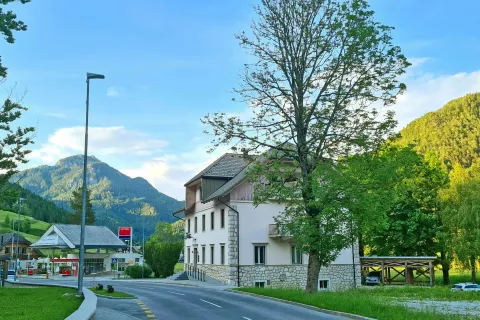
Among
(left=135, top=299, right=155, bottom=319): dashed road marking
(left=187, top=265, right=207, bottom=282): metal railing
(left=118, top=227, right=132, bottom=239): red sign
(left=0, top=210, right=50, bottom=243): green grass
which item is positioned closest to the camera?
(left=135, top=299, right=155, bottom=319): dashed road marking

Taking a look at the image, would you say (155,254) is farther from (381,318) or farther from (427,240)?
(381,318)

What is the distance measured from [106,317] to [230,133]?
12174mm

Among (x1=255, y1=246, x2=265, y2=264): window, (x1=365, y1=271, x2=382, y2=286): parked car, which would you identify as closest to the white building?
(x1=255, y1=246, x2=265, y2=264): window

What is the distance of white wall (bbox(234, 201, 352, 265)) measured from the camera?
126 feet

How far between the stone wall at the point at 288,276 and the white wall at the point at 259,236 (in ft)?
1.88

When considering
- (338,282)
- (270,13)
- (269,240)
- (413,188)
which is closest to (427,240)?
(413,188)

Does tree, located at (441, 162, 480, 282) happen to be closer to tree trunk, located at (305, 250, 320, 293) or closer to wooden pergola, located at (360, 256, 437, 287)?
wooden pergola, located at (360, 256, 437, 287)

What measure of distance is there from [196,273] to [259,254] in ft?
34.3

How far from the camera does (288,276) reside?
127ft

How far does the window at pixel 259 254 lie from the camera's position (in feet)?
127

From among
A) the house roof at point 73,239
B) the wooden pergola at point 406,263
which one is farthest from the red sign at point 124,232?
the wooden pergola at point 406,263

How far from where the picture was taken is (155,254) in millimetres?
56656

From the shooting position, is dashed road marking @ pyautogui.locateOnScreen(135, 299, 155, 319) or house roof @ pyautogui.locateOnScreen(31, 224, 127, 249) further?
house roof @ pyautogui.locateOnScreen(31, 224, 127, 249)

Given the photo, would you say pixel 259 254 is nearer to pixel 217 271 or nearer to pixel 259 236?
pixel 259 236
